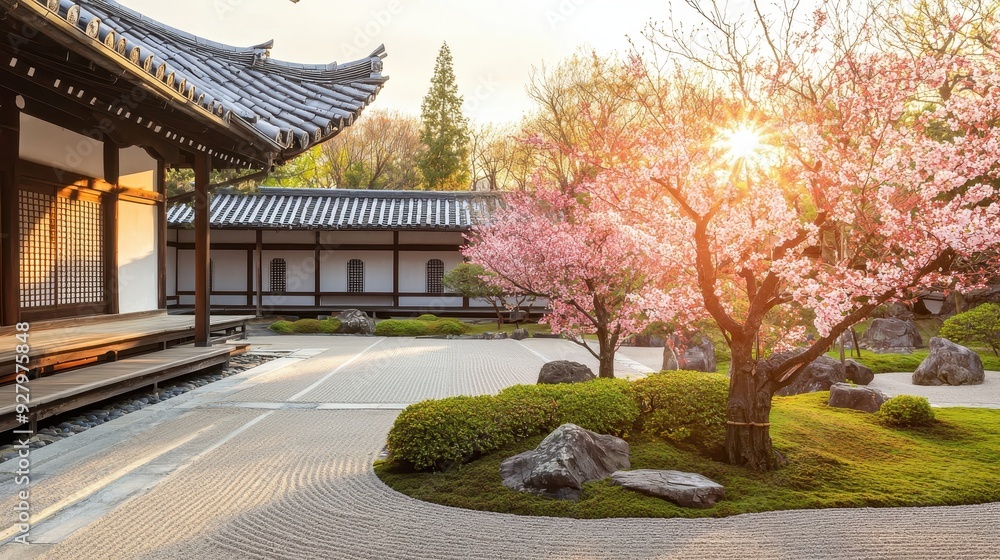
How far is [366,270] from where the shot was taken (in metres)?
24.9

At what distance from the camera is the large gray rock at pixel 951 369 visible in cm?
1141

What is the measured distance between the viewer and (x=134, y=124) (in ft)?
31.9

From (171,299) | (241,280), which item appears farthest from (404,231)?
(171,299)

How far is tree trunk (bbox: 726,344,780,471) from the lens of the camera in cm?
529

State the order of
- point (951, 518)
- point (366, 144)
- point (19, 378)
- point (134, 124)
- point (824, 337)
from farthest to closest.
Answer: point (366, 144) → point (134, 124) → point (19, 378) → point (824, 337) → point (951, 518)

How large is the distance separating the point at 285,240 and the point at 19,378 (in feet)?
62.2

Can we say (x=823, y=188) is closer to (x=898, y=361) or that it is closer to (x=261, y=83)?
(x=261, y=83)

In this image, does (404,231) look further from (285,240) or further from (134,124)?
(134,124)

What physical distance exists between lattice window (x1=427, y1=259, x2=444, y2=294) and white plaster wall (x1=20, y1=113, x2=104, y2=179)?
1509 centimetres

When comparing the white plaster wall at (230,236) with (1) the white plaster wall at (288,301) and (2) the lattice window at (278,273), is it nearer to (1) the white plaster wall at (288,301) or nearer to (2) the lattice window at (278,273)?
(2) the lattice window at (278,273)

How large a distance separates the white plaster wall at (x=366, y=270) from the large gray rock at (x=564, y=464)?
20.2 metres

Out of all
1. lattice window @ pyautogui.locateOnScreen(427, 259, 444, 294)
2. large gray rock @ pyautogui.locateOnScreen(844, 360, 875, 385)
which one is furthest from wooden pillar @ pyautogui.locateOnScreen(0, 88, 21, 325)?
lattice window @ pyautogui.locateOnScreen(427, 259, 444, 294)

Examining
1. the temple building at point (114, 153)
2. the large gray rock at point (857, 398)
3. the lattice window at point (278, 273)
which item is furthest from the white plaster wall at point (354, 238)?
the large gray rock at point (857, 398)

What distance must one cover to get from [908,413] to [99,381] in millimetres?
9043
